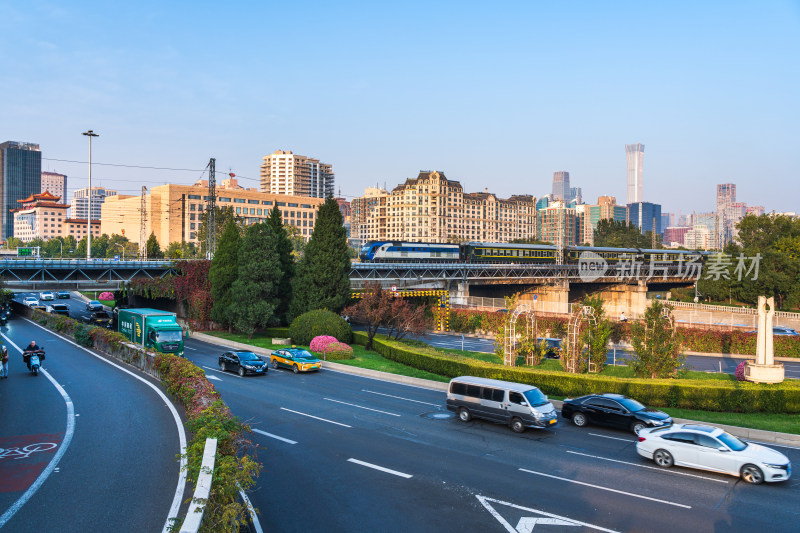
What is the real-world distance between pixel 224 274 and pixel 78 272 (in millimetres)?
15788

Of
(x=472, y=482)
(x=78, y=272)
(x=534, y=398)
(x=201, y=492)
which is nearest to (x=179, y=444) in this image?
(x=201, y=492)

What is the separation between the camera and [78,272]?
5512 centimetres

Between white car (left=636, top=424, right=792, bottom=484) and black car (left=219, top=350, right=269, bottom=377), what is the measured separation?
22529mm

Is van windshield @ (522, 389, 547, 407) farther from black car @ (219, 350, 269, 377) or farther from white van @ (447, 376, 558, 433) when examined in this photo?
black car @ (219, 350, 269, 377)

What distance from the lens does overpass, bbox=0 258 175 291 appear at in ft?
165

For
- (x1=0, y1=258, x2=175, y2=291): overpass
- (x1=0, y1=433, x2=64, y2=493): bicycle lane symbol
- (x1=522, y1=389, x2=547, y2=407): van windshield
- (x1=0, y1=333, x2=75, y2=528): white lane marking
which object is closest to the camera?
(x1=0, y1=333, x2=75, y2=528): white lane marking

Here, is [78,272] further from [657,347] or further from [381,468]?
[657,347]

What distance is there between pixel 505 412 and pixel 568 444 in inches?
110

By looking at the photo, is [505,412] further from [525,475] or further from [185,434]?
[185,434]

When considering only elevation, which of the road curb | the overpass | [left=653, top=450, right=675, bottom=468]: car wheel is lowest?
the road curb

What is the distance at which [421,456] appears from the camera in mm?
17422

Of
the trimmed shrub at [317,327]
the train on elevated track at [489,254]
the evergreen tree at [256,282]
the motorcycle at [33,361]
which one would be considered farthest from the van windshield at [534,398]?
the train on elevated track at [489,254]

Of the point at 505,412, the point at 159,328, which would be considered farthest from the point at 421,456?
the point at 159,328

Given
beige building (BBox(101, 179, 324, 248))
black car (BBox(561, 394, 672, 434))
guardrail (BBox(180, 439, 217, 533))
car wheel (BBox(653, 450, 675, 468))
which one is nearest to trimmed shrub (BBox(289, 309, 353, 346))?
black car (BBox(561, 394, 672, 434))
